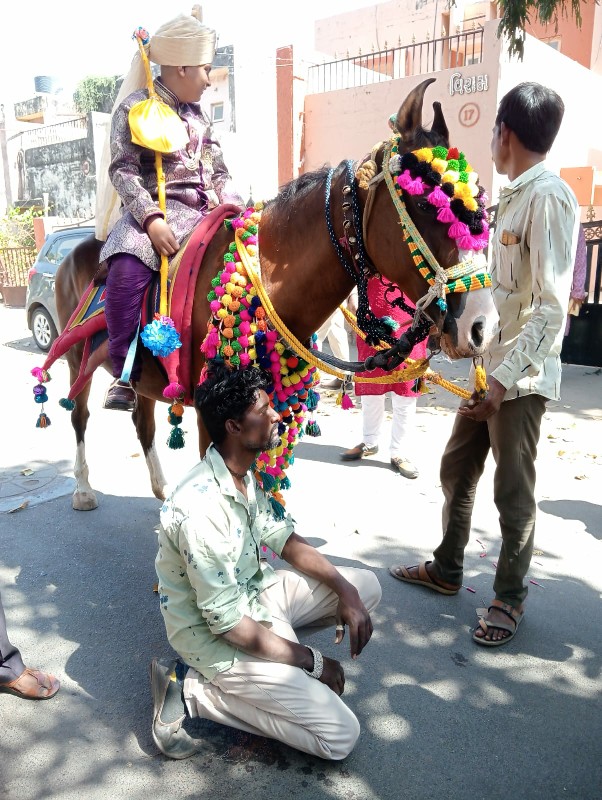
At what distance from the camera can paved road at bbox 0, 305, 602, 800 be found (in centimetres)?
229

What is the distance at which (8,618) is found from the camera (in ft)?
10.7

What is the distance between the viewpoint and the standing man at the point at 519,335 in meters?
2.61

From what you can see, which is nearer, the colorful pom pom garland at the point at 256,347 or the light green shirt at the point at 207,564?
the light green shirt at the point at 207,564

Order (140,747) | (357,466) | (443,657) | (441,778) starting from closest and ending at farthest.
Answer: (441,778), (140,747), (443,657), (357,466)

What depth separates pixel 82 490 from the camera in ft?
14.9

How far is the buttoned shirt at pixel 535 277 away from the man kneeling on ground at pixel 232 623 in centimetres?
107

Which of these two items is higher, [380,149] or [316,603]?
[380,149]

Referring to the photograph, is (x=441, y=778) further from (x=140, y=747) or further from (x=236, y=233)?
(x=236, y=233)

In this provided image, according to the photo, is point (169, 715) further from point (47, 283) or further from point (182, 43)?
point (47, 283)

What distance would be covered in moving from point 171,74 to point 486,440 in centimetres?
233

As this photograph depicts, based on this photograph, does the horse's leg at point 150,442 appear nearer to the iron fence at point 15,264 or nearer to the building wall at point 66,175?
the iron fence at point 15,264

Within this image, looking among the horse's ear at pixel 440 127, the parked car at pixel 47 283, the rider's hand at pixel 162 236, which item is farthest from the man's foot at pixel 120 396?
the parked car at pixel 47 283

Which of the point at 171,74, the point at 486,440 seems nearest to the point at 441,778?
the point at 486,440

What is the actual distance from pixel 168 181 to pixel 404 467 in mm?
2900
